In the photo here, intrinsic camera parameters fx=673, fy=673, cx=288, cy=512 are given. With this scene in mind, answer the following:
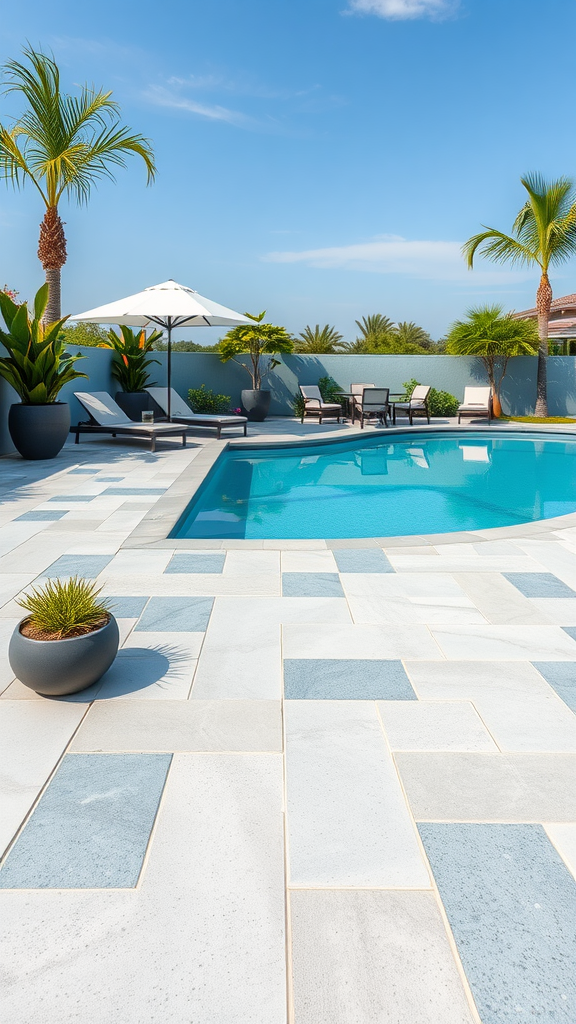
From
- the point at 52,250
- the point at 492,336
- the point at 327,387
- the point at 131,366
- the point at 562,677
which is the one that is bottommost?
the point at 562,677

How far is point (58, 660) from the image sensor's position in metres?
2.46

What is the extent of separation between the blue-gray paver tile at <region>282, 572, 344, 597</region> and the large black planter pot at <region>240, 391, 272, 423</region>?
10263 mm

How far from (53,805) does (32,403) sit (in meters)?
7.22

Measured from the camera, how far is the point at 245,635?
316 centimetres

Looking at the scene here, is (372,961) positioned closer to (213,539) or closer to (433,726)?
(433,726)

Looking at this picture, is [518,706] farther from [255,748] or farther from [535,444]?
[535,444]

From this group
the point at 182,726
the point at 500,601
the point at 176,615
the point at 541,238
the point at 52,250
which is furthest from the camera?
the point at 541,238

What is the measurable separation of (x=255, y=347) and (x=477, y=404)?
5.05m

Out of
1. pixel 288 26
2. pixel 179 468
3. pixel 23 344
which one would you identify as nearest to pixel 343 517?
pixel 179 468

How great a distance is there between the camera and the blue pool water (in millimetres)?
6629

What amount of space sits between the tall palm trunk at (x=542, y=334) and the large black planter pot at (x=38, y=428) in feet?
36.9

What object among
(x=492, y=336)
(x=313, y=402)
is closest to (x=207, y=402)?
(x=313, y=402)

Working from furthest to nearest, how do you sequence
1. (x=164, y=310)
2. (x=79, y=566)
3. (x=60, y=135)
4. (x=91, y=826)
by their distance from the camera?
(x=60, y=135) → (x=164, y=310) → (x=79, y=566) → (x=91, y=826)

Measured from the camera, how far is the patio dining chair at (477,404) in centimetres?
1465
